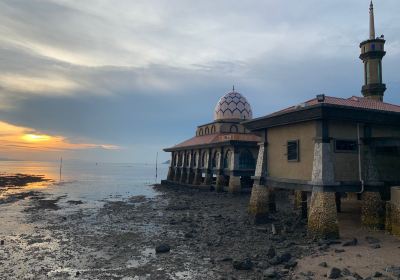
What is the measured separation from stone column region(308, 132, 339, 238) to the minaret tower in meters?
21.4

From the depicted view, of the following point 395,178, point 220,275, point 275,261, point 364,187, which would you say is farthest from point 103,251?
point 395,178

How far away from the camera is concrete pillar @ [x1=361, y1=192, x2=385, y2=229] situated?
1731 cm

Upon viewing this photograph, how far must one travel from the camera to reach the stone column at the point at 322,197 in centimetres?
1633

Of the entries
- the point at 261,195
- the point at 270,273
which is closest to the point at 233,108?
the point at 261,195

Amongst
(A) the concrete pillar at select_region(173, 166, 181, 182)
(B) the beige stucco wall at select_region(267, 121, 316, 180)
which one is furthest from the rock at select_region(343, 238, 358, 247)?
(A) the concrete pillar at select_region(173, 166, 181, 182)

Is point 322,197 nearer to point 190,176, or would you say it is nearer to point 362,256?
point 362,256

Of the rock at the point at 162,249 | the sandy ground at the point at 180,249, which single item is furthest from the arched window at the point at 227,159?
the rock at the point at 162,249

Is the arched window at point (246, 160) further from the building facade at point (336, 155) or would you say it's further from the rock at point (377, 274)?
the rock at point (377, 274)

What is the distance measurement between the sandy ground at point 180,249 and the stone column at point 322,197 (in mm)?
708

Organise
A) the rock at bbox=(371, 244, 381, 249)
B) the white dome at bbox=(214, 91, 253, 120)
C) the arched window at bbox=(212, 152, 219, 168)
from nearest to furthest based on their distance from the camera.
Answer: the rock at bbox=(371, 244, 381, 249) → the arched window at bbox=(212, 152, 219, 168) → the white dome at bbox=(214, 91, 253, 120)

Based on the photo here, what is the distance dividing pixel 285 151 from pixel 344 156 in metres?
3.47

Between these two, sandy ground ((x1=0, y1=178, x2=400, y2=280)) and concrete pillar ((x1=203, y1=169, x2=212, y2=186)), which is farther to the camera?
concrete pillar ((x1=203, y1=169, x2=212, y2=186))

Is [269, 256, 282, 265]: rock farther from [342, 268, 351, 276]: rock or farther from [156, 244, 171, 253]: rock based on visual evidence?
[156, 244, 171, 253]: rock

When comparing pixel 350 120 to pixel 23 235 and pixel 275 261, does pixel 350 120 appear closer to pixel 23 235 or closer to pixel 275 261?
pixel 275 261
